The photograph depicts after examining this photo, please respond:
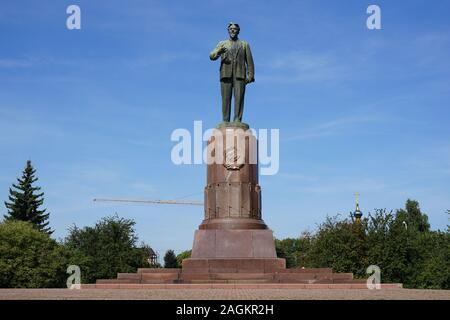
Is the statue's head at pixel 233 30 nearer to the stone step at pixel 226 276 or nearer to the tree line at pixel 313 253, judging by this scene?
the stone step at pixel 226 276

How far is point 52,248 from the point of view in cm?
5128

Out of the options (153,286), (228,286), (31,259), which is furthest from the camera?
(31,259)

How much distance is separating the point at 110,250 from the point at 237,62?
103 feet

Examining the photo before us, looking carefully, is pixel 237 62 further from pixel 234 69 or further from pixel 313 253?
pixel 313 253

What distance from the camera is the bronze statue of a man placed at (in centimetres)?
2239

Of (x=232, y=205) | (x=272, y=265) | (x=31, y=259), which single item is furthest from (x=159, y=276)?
(x=31, y=259)

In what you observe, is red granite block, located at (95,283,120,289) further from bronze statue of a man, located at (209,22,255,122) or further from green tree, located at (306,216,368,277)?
green tree, located at (306,216,368,277)

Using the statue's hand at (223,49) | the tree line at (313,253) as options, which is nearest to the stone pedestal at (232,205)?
the statue's hand at (223,49)

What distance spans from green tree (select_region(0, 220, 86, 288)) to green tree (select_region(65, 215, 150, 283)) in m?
1.45

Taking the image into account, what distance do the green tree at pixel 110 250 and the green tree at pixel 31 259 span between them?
1.45 meters

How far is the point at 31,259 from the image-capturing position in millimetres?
48188

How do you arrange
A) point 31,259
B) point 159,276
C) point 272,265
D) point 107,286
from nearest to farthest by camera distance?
point 107,286 < point 159,276 < point 272,265 < point 31,259

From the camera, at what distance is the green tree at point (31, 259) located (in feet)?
152
